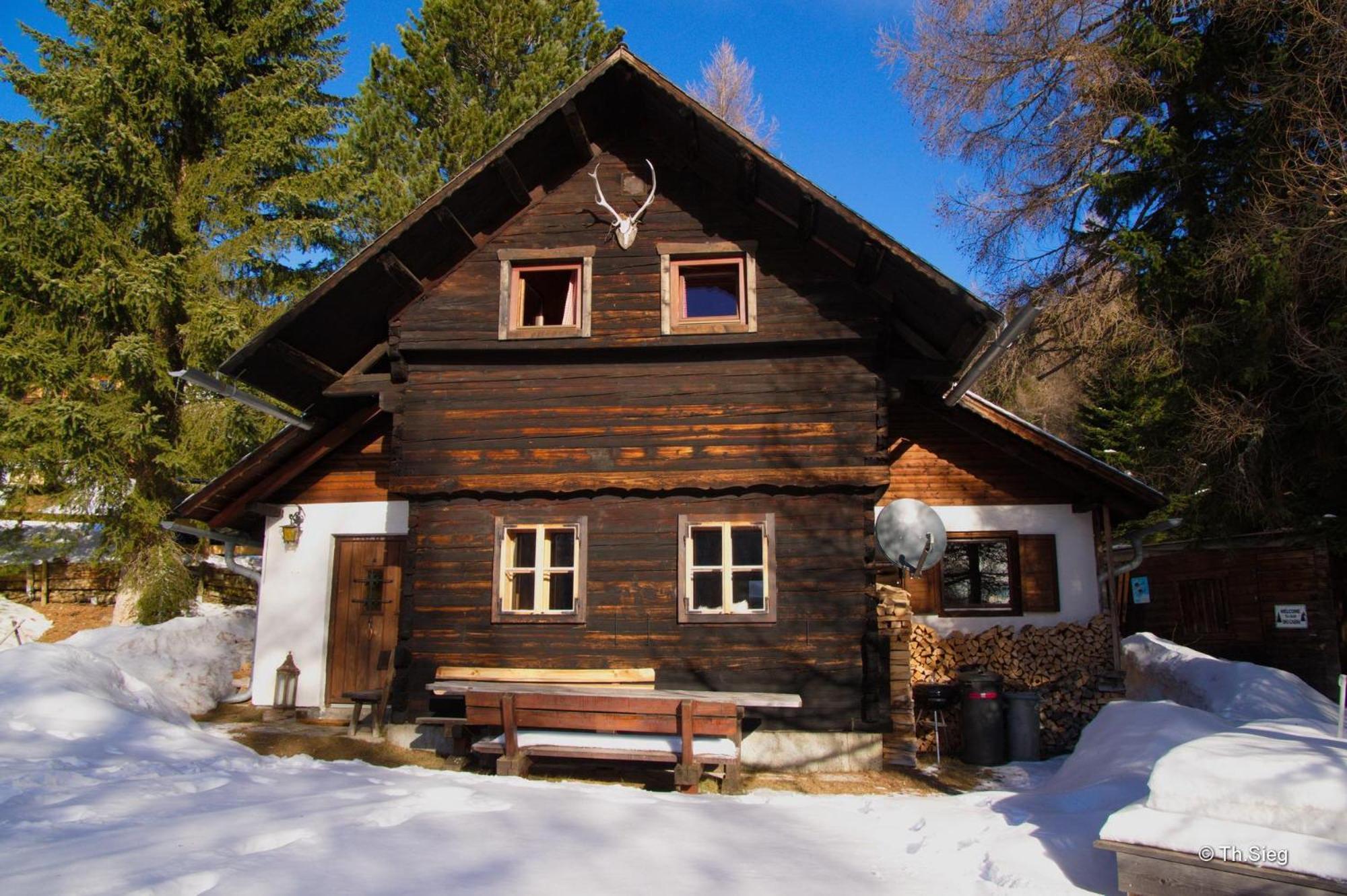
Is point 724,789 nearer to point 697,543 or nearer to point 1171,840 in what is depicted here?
point 697,543

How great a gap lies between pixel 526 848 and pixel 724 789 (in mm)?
3939

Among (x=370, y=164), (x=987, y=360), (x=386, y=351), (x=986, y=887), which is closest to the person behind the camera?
(x=986, y=887)

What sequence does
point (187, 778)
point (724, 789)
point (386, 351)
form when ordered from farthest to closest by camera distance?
point (386, 351), point (724, 789), point (187, 778)

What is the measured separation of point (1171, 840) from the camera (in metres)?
4.52

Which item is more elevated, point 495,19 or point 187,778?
point 495,19

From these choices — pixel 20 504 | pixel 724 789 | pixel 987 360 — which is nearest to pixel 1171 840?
pixel 724 789

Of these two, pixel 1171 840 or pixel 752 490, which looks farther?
pixel 752 490

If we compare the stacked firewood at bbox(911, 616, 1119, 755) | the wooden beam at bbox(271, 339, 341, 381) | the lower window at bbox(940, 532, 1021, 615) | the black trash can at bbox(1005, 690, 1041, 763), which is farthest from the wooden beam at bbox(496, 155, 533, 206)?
the black trash can at bbox(1005, 690, 1041, 763)

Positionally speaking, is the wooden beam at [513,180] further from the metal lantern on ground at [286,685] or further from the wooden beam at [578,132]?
the metal lantern on ground at [286,685]

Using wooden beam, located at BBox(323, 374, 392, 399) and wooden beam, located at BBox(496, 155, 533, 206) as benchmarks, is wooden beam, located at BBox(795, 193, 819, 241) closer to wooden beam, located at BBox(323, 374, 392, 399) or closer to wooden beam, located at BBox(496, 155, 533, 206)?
wooden beam, located at BBox(496, 155, 533, 206)

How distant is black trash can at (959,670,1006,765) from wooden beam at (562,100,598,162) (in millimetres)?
8343

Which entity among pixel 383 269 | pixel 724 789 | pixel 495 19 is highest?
pixel 495 19

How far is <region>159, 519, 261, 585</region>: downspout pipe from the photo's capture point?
42.1 ft

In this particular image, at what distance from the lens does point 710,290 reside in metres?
11.3
